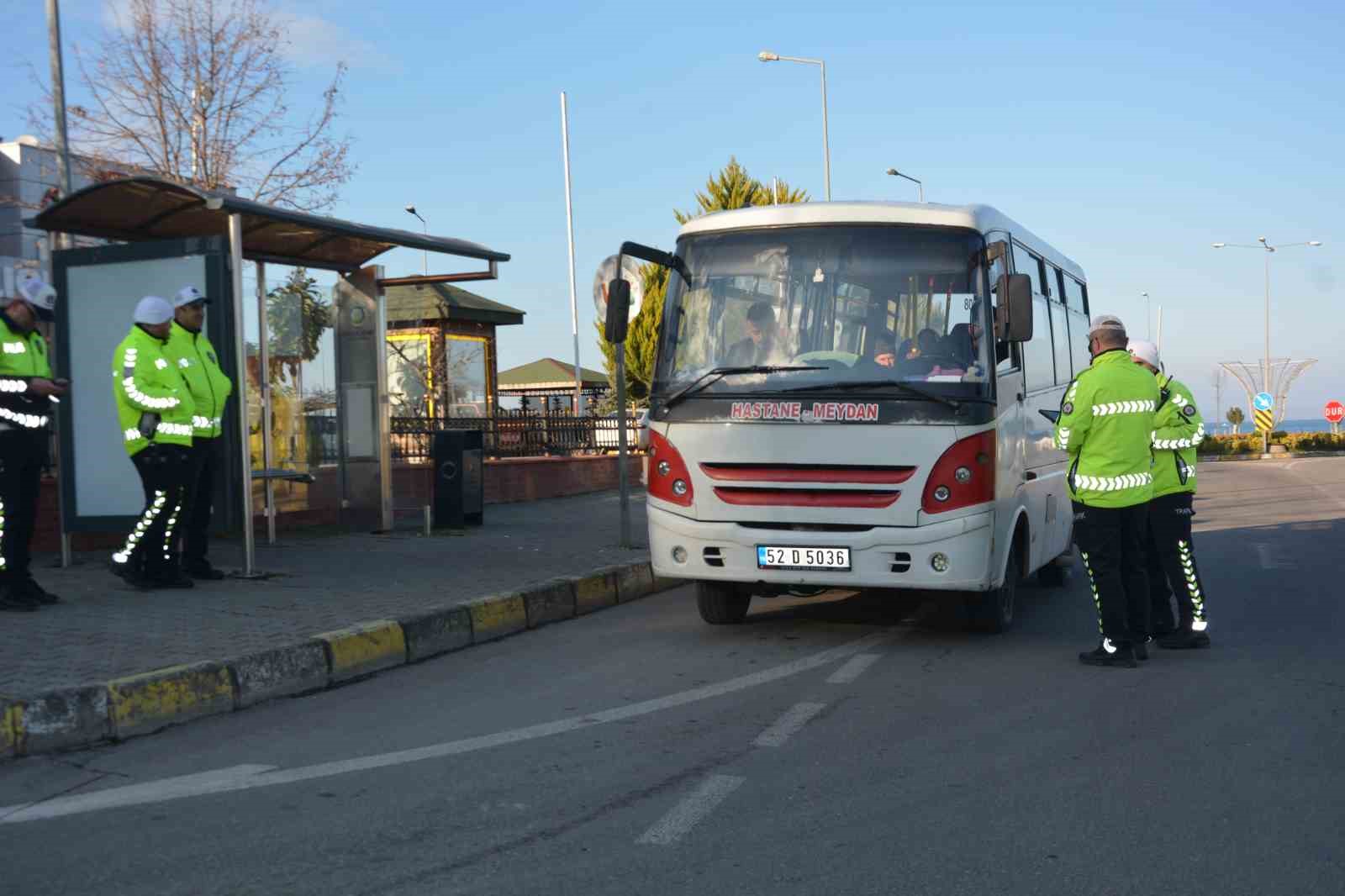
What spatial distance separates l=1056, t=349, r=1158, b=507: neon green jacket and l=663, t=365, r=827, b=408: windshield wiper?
68.3 inches

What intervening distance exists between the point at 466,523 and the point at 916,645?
317 inches

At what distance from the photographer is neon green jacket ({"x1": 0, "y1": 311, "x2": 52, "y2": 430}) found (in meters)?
8.68

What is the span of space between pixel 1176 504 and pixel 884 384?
1993 millimetres

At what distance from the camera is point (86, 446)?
10758 millimetres

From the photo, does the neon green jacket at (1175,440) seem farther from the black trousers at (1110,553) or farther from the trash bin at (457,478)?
the trash bin at (457,478)

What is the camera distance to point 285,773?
546 centimetres

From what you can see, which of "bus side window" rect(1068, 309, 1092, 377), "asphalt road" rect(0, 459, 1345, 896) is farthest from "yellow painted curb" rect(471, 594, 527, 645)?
"bus side window" rect(1068, 309, 1092, 377)

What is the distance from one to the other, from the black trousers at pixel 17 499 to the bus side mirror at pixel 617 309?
3819 millimetres

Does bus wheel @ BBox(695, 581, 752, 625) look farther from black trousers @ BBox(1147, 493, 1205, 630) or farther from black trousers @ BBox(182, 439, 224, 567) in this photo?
black trousers @ BBox(182, 439, 224, 567)

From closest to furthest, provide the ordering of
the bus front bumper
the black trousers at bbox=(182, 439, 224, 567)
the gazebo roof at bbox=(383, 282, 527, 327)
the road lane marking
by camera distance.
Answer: the bus front bumper → the black trousers at bbox=(182, 439, 224, 567) → the road lane marking → the gazebo roof at bbox=(383, 282, 527, 327)

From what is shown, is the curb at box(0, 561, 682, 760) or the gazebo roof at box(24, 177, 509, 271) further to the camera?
the gazebo roof at box(24, 177, 509, 271)

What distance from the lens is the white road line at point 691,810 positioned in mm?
4543

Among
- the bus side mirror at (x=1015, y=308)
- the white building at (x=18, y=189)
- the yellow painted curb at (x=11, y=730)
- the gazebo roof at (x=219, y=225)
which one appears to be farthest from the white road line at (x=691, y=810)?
the white building at (x=18, y=189)

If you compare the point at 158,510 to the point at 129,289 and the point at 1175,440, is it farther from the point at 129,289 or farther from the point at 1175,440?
the point at 1175,440
